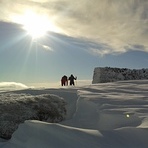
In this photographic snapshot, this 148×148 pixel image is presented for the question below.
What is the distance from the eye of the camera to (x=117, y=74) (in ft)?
73.6

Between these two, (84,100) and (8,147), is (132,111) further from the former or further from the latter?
(8,147)

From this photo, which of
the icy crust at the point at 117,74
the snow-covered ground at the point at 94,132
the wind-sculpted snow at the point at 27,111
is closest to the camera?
the snow-covered ground at the point at 94,132

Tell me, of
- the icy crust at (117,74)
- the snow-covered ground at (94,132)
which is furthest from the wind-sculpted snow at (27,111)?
the icy crust at (117,74)

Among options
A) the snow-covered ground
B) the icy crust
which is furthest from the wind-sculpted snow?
the icy crust

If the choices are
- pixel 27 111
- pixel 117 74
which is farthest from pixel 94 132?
pixel 117 74

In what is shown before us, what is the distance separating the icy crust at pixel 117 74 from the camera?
2225 cm

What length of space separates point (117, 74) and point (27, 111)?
17.9 m

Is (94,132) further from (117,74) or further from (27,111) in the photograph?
(117,74)

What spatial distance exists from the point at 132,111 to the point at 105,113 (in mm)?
484

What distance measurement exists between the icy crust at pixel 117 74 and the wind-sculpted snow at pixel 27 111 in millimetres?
16582

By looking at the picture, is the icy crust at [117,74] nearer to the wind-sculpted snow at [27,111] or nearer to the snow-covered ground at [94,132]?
the wind-sculpted snow at [27,111]

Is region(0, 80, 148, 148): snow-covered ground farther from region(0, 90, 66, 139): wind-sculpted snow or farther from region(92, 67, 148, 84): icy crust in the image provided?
region(92, 67, 148, 84): icy crust

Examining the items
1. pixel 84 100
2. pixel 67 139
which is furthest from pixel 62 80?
pixel 67 139

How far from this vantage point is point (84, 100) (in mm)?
6363
